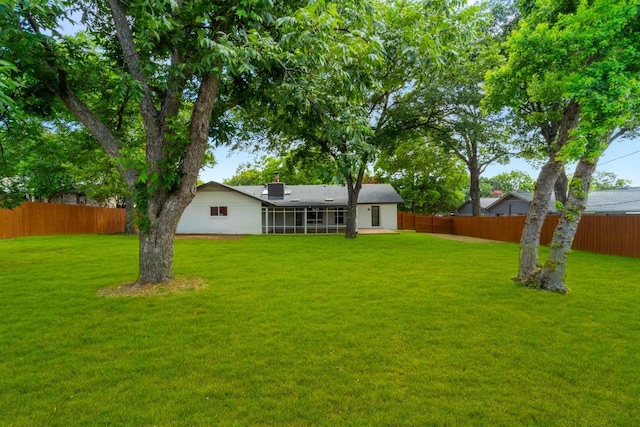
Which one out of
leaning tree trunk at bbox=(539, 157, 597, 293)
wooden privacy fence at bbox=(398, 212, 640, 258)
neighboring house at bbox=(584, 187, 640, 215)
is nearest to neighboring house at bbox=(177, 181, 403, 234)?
wooden privacy fence at bbox=(398, 212, 640, 258)

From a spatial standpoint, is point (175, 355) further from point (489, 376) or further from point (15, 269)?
point (15, 269)

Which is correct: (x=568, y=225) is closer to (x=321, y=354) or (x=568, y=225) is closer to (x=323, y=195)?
(x=321, y=354)

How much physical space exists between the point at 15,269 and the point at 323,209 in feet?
56.3

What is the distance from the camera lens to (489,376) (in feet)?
10.1

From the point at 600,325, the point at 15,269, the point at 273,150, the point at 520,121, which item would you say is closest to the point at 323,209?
the point at 273,150

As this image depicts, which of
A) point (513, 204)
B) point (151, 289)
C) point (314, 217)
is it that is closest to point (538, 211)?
point (151, 289)

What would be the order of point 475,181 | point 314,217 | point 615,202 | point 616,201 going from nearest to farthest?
point 615,202 < point 616,201 < point 314,217 < point 475,181

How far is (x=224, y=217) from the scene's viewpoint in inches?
848

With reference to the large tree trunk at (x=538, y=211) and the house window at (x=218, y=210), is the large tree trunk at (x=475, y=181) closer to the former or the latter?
the house window at (x=218, y=210)

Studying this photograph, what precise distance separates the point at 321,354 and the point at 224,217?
1900 centimetres

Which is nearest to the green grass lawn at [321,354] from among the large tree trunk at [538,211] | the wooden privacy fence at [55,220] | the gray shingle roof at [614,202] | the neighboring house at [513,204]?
the large tree trunk at [538,211]

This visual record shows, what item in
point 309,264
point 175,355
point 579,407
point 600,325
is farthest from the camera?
point 309,264

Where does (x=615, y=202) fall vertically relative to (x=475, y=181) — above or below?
below

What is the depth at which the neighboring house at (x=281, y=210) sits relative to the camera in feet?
70.4
